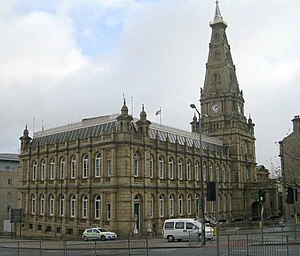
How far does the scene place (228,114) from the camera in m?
88.2

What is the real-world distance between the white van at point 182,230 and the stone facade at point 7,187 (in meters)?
44.1

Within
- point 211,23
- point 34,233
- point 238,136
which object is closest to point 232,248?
point 34,233

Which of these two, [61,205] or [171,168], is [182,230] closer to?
[171,168]

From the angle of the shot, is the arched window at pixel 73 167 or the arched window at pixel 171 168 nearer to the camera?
the arched window at pixel 73 167

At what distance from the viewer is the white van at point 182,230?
4491 cm

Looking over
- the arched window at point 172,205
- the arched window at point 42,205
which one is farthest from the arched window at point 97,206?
the arched window at point 42,205

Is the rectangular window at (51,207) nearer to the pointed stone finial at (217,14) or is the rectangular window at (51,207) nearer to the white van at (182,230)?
the white van at (182,230)

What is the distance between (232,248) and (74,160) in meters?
33.4

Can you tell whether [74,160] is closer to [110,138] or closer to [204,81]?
[110,138]

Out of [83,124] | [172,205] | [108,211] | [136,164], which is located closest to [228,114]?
[172,205]

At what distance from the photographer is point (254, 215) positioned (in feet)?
287

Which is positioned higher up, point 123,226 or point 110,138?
point 110,138

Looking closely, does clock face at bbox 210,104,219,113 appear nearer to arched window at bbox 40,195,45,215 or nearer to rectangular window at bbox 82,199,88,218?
arched window at bbox 40,195,45,215

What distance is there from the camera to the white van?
1768 inches
